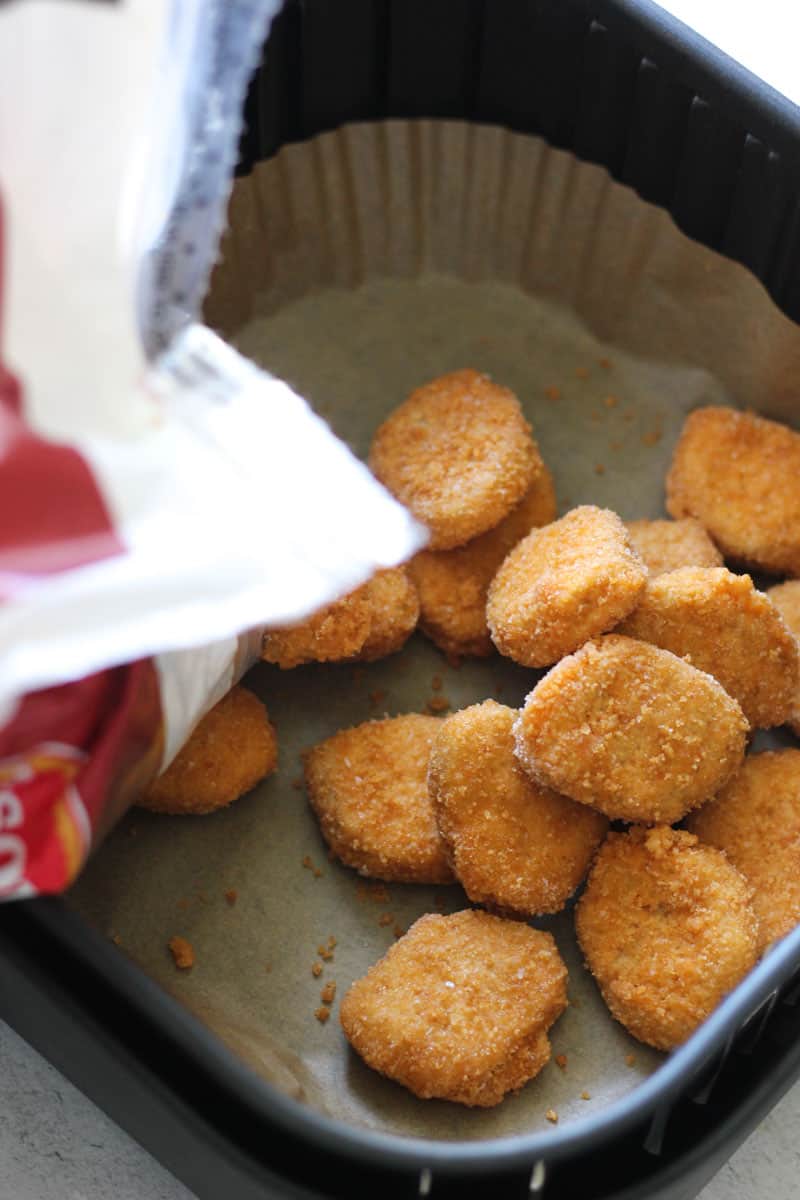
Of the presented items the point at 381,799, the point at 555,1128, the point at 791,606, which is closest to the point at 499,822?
the point at 381,799

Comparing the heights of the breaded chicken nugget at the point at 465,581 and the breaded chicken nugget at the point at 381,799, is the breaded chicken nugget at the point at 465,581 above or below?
above

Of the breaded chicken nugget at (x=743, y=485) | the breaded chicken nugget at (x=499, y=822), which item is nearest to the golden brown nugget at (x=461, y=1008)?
the breaded chicken nugget at (x=499, y=822)

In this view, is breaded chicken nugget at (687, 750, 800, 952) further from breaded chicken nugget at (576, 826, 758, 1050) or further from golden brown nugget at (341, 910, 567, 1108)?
golden brown nugget at (341, 910, 567, 1108)

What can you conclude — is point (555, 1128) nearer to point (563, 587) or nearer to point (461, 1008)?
point (461, 1008)

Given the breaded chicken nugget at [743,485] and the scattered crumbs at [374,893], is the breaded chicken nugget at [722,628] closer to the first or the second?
the breaded chicken nugget at [743,485]

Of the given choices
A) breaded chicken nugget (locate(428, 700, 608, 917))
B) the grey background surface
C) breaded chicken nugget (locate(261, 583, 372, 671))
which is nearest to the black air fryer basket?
the grey background surface
